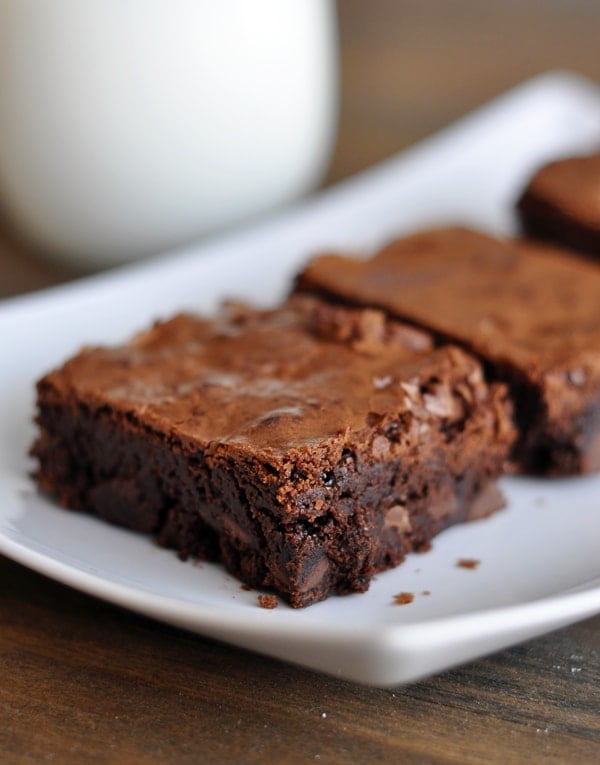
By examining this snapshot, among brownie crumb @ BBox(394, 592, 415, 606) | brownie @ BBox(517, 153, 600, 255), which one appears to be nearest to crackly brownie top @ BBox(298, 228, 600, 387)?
brownie @ BBox(517, 153, 600, 255)

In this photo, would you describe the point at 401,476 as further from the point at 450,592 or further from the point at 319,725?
the point at 319,725

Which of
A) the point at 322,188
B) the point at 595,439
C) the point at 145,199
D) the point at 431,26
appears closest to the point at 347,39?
the point at 431,26

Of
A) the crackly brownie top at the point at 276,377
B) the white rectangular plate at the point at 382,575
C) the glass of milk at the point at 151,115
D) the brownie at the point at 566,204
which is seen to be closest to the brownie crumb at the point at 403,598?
the white rectangular plate at the point at 382,575

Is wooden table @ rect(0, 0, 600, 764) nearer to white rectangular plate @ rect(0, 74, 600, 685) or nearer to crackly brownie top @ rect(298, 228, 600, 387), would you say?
white rectangular plate @ rect(0, 74, 600, 685)

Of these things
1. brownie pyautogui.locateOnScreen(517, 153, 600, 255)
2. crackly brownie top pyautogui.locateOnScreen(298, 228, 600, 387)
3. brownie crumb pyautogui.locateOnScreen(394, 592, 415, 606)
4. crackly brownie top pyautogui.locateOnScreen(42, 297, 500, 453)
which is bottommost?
brownie crumb pyautogui.locateOnScreen(394, 592, 415, 606)

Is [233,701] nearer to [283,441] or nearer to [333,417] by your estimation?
[283,441]

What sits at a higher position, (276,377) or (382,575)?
(276,377)

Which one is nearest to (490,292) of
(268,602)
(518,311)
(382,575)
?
(518,311)

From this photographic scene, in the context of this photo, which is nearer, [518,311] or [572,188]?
[518,311]
